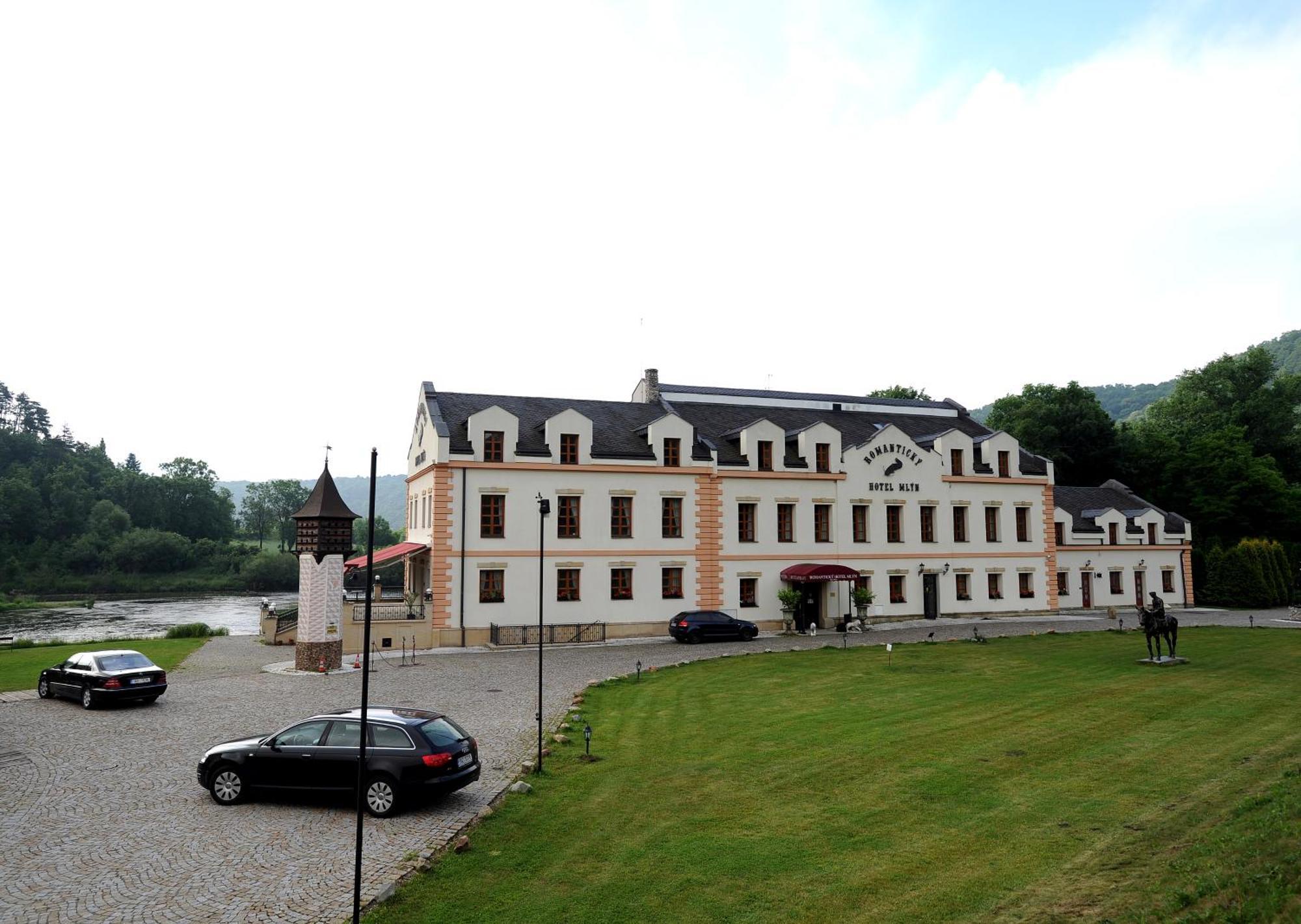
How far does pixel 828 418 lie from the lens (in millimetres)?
48500

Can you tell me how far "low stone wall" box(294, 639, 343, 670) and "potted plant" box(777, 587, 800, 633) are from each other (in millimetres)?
20714

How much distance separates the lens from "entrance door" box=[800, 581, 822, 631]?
4131 cm

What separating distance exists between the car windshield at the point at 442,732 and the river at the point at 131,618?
3659 cm

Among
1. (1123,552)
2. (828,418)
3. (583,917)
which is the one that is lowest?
(583,917)

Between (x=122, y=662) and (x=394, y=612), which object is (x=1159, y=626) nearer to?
(x=394, y=612)

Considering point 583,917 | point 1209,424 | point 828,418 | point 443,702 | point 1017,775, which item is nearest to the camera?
point 583,917

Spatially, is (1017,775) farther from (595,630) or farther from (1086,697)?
(595,630)

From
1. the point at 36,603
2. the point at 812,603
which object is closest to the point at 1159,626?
the point at 812,603

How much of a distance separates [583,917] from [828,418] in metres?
41.7

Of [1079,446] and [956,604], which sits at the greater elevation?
[1079,446]

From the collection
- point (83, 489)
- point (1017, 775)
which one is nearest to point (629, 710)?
point (1017, 775)

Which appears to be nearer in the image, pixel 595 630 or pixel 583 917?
pixel 583 917

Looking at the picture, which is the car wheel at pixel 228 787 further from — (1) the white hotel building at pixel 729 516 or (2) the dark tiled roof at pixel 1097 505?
(2) the dark tiled roof at pixel 1097 505

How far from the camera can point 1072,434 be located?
230 feet
